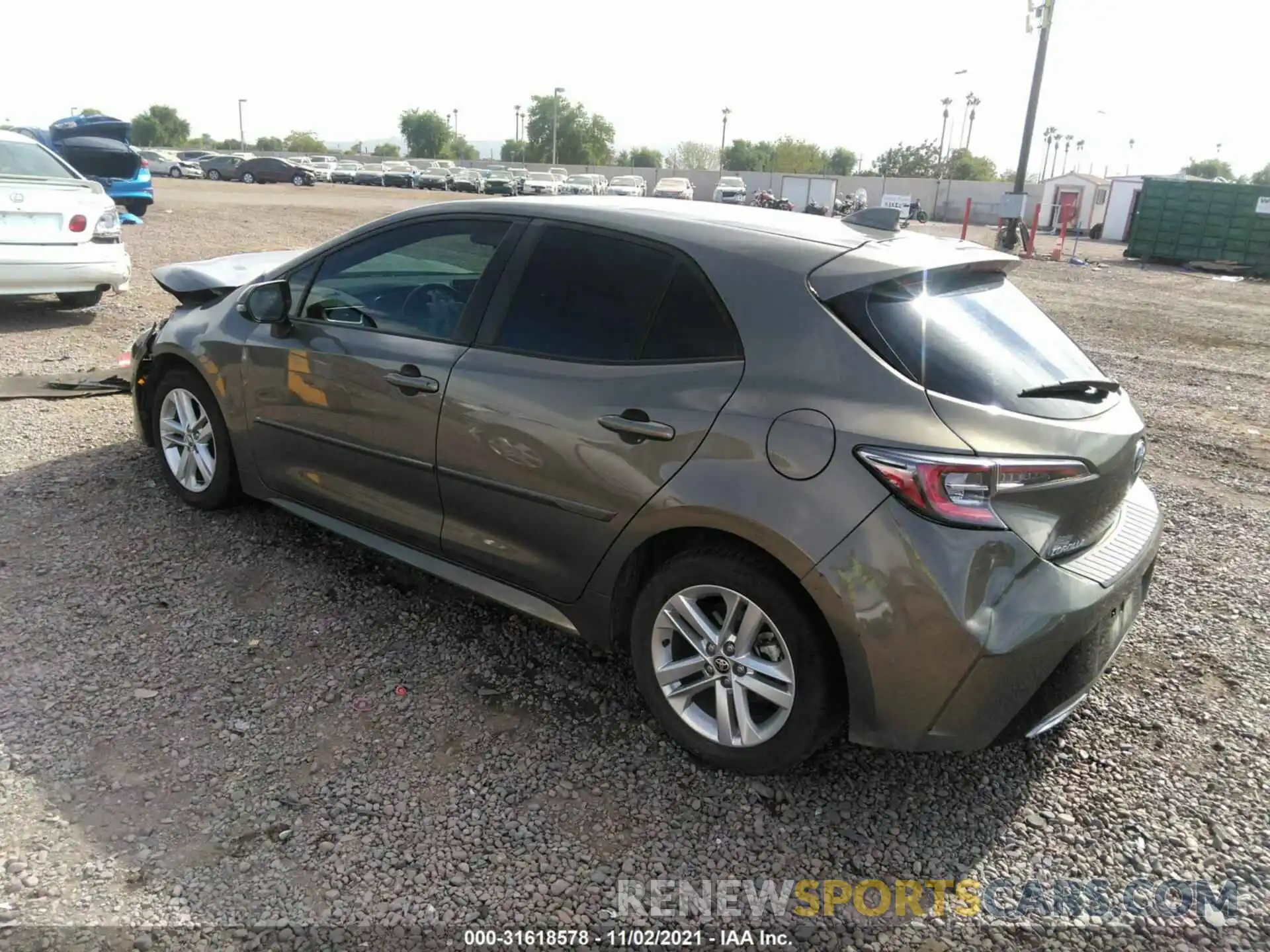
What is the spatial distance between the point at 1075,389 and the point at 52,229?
27.5ft

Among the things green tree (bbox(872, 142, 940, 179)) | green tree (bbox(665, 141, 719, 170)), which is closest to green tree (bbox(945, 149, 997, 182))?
green tree (bbox(872, 142, 940, 179))

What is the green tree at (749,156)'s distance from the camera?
10288 centimetres

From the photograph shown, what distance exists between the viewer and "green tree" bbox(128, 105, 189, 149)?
96.4 meters

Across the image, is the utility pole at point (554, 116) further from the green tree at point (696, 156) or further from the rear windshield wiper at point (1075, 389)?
the rear windshield wiper at point (1075, 389)

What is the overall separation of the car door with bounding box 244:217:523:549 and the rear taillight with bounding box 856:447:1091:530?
5.42 feet

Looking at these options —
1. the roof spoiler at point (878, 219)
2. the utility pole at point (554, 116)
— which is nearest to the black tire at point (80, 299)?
the roof spoiler at point (878, 219)

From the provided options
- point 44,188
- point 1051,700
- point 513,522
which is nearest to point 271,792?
point 513,522

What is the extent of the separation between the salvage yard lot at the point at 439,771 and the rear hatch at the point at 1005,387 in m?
0.91

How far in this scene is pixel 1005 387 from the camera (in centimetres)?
262

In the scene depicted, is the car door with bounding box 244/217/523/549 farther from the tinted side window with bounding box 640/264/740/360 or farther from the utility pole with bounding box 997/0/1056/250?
the utility pole with bounding box 997/0/1056/250

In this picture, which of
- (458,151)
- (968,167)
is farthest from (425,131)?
(968,167)

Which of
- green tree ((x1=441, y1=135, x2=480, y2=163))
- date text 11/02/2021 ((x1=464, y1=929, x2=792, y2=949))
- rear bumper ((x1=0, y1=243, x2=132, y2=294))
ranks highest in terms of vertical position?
green tree ((x1=441, y1=135, x2=480, y2=163))

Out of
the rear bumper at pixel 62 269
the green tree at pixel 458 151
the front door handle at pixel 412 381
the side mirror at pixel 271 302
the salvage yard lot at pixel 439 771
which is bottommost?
the salvage yard lot at pixel 439 771

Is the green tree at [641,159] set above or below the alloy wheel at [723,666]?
above
